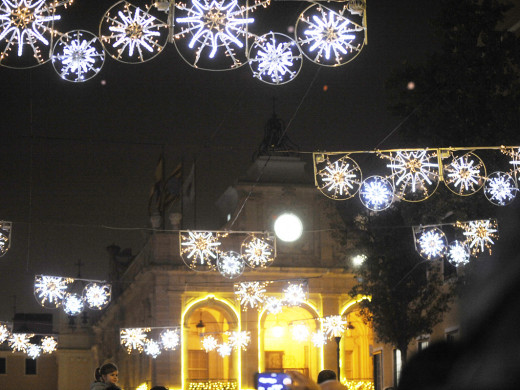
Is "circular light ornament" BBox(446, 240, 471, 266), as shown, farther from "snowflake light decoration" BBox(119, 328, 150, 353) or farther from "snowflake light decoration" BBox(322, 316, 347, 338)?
"snowflake light decoration" BBox(119, 328, 150, 353)

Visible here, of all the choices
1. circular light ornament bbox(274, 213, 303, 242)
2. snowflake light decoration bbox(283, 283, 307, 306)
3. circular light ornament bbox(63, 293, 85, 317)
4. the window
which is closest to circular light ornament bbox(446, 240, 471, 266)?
circular light ornament bbox(63, 293, 85, 317)

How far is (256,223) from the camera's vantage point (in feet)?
140

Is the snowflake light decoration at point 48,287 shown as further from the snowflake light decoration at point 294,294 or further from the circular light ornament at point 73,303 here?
the snowflake light decoration at point 294,294

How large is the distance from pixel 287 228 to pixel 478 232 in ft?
82.7

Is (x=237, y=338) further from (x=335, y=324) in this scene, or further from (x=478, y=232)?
(x=478, y=232)

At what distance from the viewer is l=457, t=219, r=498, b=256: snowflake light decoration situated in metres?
18.3

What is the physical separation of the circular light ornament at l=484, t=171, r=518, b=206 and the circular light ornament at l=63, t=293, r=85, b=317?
16.4 metres

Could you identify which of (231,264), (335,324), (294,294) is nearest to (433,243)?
(231,264)

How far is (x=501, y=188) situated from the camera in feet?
53.6

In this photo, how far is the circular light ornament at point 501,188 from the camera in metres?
16.3

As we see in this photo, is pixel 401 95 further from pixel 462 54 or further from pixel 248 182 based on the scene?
pixel 248 182

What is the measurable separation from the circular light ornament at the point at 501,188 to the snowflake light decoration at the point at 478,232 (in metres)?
1.71

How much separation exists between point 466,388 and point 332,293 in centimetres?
4220

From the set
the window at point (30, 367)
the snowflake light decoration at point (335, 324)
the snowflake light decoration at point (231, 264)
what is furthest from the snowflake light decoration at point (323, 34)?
the window at point (30, 367)
